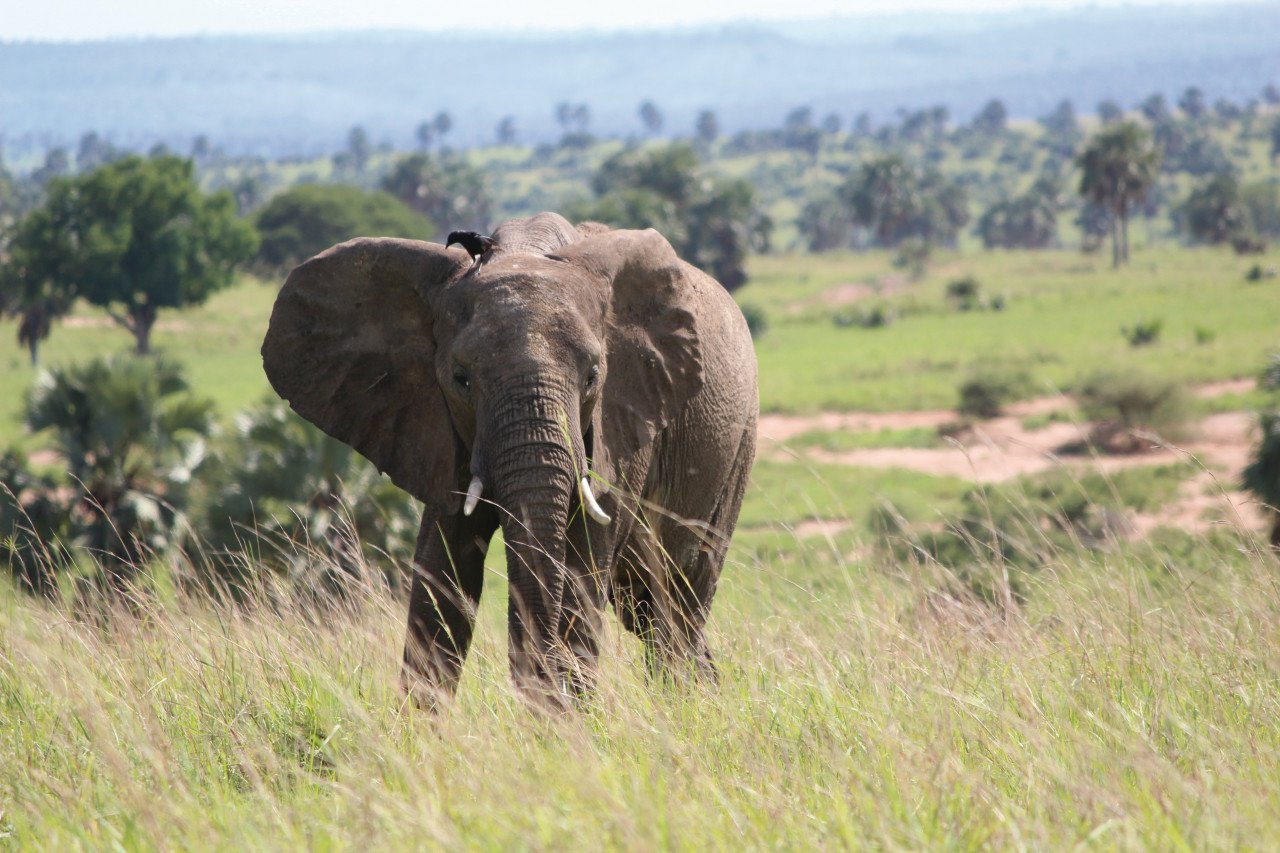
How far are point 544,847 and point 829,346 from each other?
46210mm

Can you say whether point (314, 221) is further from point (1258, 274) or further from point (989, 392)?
point (989, 392)

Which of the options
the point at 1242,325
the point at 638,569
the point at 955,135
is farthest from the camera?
the point at 955,135

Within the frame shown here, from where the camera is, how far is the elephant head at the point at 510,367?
14.7 ft

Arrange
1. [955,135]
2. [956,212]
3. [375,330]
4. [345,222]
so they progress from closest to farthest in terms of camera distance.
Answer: [375,330]
[345,222]
[956,212]
[955,135]

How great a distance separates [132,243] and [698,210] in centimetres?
2537

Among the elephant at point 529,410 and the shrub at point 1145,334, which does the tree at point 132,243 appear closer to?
the shrub at point 1145,334

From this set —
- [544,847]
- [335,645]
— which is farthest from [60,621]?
[544,847]

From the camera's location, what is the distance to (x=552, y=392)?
451cm

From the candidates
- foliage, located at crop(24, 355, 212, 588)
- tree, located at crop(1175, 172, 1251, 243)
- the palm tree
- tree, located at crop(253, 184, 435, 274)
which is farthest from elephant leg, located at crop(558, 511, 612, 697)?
tree, located at crop(1175, 172, 1251, 243)

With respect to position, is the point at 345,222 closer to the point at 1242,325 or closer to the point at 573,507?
the point at 1242,325

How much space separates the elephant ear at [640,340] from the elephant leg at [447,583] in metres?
0.51

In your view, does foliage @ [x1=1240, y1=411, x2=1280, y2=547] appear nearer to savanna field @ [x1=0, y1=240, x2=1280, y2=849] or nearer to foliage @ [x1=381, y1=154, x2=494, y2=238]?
savanna field @ [x1=0, y1=240, x2=1280, y2=849]

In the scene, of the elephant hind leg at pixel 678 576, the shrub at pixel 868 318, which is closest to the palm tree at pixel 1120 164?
the shrub at pixel 868 318

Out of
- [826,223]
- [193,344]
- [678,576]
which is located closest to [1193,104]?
[826,223]
